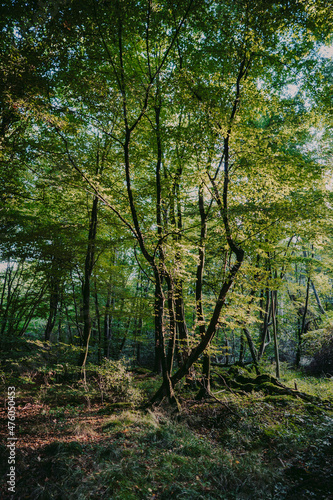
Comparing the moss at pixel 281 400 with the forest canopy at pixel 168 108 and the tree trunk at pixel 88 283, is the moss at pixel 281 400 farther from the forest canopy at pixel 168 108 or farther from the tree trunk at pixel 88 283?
the tree trunk at pixel 88 283

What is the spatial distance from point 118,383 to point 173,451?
2.70m

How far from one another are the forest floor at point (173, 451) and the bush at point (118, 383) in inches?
16.5

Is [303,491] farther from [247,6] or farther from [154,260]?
[247,6]

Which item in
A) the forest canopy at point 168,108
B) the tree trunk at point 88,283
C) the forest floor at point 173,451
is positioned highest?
the forest canopy at point 168,108

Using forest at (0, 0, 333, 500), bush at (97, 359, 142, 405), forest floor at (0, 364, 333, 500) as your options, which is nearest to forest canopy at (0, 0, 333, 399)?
forest at (0, 0, 333, 500)

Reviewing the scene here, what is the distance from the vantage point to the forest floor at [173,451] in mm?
3021

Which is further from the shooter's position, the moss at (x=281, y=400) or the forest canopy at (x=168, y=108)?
the moss at (x=281, y=400)

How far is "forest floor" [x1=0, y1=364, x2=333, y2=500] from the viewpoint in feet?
9.91

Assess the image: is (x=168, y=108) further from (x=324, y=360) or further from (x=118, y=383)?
(x=324, y=360)

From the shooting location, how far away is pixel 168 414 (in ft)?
17.5

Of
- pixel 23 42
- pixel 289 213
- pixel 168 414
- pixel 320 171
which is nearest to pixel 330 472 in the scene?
pixel 168 414

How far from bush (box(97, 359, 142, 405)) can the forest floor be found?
0.42 metres

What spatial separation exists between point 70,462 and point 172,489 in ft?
4.66

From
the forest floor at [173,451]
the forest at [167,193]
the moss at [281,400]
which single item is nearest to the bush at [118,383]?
the forest at [167,193]
